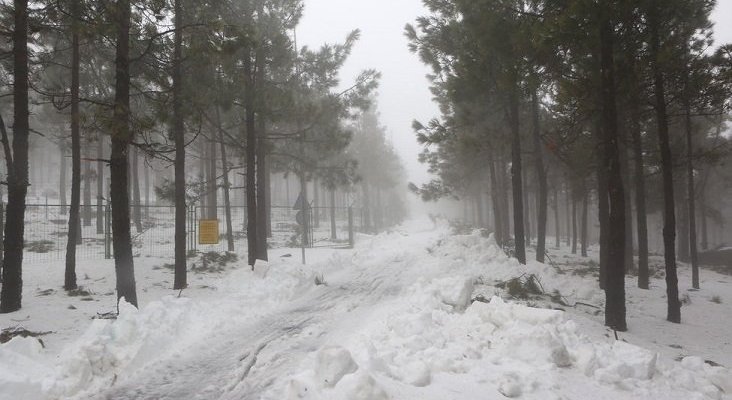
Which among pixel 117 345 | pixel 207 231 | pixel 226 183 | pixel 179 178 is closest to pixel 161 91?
pixel 179 178

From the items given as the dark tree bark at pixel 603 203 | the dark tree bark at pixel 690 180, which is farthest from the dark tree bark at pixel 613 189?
the dark tree bark at pixel 603 203

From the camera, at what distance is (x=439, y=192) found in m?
22.0

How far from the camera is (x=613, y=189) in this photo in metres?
8.48

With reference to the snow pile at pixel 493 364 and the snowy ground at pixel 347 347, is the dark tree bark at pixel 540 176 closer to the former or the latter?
the snowy ground at pixel 347 347

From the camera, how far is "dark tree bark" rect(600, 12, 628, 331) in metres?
8.45

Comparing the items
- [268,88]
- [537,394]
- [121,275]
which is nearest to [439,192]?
[268,88]

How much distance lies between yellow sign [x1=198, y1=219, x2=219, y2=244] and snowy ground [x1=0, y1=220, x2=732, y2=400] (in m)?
3.11

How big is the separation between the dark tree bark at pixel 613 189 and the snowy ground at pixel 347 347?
78 centimetres

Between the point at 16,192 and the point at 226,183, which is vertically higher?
the point at 226,183

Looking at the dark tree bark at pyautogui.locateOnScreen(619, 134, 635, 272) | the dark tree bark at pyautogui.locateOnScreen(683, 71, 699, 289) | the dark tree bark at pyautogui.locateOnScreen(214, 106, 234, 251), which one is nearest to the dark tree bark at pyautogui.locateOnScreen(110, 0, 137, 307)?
the dark tree bark at pyautogui.locateOnScreen(214, 106, 234, 251)

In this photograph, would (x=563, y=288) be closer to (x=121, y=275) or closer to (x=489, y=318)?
(x=489, y=318)

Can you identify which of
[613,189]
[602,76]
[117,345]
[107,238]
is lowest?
[117,345]

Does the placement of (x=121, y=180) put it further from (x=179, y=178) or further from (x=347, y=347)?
(x=347, y=347)

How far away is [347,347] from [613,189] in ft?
19.7
